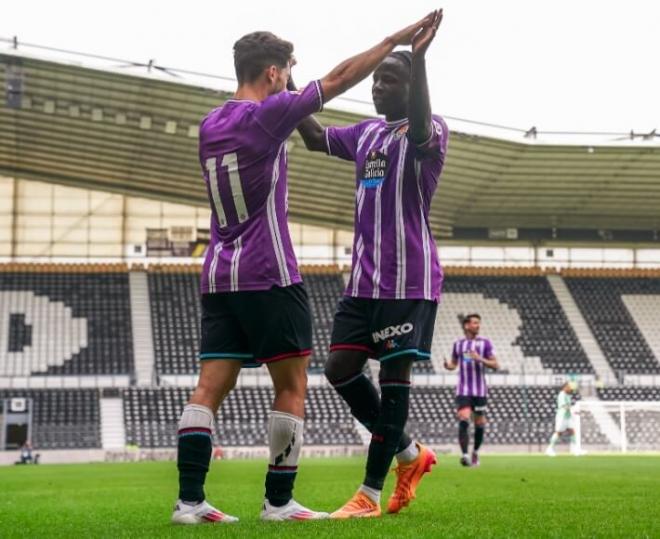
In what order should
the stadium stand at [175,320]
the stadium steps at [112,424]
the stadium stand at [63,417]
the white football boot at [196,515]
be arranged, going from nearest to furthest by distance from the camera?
1. the white football boot at [196,515]
2. the stadium stand at [63,417]
3. the stadium steps at [112,424]
4. the stadium stand at [175,320]

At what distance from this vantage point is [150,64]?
2855 centimetres

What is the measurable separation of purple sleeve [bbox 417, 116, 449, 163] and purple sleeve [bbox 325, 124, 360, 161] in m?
0.49

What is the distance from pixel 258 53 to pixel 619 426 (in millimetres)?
25041

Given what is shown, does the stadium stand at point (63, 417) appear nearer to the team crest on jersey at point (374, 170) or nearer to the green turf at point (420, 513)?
the green turf at point (420, 513)

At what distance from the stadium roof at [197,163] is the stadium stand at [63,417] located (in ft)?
24.4

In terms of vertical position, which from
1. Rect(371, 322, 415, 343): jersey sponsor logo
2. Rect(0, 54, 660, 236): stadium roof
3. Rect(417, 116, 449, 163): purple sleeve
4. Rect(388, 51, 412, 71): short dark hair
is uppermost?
Rect(0, 54, 660, 236): stadium roof

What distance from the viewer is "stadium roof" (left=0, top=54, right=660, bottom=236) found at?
29984 mm

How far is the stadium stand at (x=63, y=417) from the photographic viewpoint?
30.3 meters

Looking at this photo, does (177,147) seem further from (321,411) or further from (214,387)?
(214,387)

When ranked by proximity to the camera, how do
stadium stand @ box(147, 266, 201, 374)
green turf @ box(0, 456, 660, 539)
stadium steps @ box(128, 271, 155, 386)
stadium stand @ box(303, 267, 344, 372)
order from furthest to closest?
stadium stand @ box(303, 267, 344, 372)
stadium stand @ box(147, 266, 201, 374)
stadium steps @ box(128, 271, 155, 386)
green turf @ box(0, 456, 660, 539)

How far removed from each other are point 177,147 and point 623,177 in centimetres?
1369

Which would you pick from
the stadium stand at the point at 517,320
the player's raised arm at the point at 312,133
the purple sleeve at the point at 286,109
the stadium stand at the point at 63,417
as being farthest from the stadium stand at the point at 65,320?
the purple sleeve at the point at 286,109

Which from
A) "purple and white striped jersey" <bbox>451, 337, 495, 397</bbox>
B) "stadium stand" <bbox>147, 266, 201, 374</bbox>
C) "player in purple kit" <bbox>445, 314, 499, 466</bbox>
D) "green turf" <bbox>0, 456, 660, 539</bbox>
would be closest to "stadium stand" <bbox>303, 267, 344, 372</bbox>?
"stadium stand" <bbox>147, 266, 201, 374</bbox>

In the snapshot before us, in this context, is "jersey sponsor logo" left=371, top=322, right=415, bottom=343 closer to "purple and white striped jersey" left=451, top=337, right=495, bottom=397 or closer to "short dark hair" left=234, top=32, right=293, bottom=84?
"short dark hair" left=234, top=32, right=293, bottom=84
